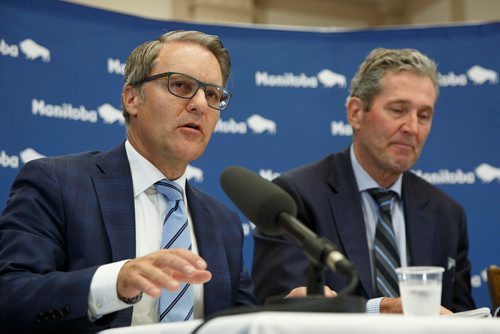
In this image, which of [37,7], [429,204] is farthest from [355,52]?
[37,7]

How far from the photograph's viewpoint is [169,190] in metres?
2.34

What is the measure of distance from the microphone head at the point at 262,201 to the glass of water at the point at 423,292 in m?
0.27

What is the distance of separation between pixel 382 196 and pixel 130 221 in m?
1.32

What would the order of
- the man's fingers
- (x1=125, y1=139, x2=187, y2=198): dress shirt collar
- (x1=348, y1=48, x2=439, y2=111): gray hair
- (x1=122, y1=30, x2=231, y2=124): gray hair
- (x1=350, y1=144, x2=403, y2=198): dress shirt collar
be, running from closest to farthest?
1. the man's fingers
2. (x1=125, y1=139, x2=187, y2=198): dress shirt collar
3. (x1=122, y1=30, x2=231, y2=124): gray hair
4. (x1=350, y1=144, x2=403, y2=198): dress shirt collar
5. (x1=348, y1=48, x2=439, y2=111): gray hair

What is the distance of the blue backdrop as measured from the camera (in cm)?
397

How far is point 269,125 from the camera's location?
4301mm

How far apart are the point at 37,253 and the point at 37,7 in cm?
228

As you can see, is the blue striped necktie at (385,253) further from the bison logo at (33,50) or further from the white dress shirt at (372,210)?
the bison logo at (33,50)

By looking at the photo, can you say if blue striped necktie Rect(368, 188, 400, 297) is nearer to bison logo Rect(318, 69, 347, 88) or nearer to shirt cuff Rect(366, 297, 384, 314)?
shirt cuff Rect(366, 297, 384, 314)

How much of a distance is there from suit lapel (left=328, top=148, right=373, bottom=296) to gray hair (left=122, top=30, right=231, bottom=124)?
780mm

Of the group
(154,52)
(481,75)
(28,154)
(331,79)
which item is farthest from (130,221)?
(481,75)

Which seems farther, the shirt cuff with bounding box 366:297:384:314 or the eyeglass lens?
the eyeglass lens

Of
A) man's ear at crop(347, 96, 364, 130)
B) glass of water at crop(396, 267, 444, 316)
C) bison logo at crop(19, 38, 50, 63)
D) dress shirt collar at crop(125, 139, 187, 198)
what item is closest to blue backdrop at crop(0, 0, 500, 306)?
bison logo at crop(19, 38, 50, 63)

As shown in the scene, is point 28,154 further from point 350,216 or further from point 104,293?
point 104,293
